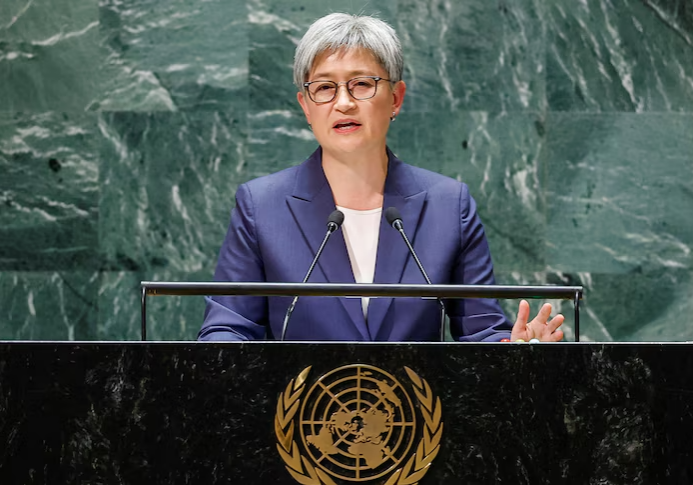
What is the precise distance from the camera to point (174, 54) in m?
4.23

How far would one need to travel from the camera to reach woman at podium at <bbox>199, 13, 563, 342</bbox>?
2645 millimetres

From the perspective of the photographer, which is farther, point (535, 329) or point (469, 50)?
point (469, 50)

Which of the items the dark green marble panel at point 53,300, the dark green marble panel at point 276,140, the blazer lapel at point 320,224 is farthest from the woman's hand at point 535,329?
the dark green marble panel at point 53,300

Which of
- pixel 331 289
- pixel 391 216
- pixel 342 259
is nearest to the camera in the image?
pixel 331 289

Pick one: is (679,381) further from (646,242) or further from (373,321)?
(646,242)

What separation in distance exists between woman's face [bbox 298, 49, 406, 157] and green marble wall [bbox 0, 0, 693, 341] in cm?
145

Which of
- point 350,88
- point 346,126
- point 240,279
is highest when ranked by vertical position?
point 350,88

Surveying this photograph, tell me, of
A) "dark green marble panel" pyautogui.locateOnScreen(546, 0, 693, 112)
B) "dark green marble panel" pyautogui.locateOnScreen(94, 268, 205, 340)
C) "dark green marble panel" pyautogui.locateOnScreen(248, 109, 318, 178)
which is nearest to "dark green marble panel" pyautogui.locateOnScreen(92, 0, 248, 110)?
"dark green marble panel" pyautogui.locateOnScreen(248, 109, 318, 178)

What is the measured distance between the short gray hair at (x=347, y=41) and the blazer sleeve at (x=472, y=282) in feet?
1.59

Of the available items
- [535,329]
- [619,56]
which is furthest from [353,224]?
[619,56]

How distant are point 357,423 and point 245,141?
8.95 feet

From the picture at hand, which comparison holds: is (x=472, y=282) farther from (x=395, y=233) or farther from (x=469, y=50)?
(x=469, y=50)

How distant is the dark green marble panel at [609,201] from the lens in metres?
4.30

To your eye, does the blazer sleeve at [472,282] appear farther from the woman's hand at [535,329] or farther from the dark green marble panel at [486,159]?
the dark green marble panel at [486,159]
